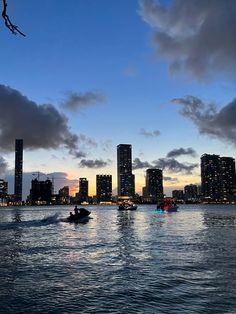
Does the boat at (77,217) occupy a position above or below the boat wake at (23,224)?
above

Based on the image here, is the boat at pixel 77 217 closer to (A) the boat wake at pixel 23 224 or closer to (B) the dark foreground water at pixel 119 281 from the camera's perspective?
(A) the boat wake at pixel 23 224

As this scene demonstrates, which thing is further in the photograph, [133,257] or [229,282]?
[133,257]

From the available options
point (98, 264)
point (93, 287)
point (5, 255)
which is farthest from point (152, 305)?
point (5, 255)

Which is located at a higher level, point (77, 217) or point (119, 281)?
point (77, 217)

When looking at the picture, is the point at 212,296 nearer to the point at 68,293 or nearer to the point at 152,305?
the point at 152,305

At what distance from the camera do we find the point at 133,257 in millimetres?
34969

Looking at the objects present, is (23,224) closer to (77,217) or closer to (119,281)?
(77,217)

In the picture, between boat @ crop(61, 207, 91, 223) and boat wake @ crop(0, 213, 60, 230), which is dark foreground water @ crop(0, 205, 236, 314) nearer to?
boat wake @ crop(0, 213, 60, 230)

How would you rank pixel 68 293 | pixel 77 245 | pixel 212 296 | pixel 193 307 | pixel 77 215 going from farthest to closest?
pixel 77 215, pixel 77 245, pixel 68 293, pixel 212 296, pixel 193 307

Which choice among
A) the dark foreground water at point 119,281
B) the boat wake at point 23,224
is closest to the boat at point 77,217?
the boat wake at point 23,224

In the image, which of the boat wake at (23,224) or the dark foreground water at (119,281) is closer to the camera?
the dark foreground water at (119,281)

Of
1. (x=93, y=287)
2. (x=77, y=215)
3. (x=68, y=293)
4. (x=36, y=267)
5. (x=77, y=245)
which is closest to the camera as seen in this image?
(x=68, y=293)

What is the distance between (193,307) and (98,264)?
1431cm

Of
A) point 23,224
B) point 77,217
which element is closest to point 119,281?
point 23,224
